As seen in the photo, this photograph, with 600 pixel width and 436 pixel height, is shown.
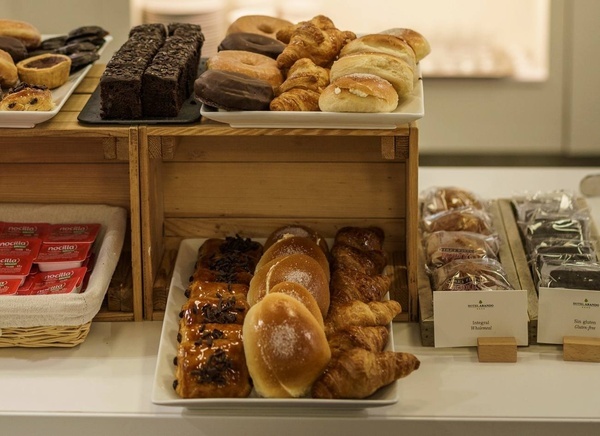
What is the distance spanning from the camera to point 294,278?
1.87m

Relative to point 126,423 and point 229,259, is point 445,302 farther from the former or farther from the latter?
point 126,423

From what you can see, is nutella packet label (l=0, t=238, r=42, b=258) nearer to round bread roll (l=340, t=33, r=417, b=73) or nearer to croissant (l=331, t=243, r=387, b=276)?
croissant (l=331, t=243, r=387, b=276)

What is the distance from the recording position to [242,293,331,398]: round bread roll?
1661 mm

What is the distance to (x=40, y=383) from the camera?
Result: 1.87 meters

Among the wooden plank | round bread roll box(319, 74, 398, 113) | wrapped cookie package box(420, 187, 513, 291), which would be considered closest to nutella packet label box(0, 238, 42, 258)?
round bread roll box(319, 74, 398, 113)

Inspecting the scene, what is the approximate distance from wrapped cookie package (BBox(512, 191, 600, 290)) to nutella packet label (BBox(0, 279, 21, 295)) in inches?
43.1

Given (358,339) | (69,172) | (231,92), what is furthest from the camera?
(69,172)

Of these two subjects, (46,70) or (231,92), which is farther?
(46,70)

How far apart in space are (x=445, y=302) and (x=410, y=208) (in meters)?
0.22

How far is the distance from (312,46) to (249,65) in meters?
0.14

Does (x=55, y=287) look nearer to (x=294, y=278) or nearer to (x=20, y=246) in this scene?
(x=20, y=246)

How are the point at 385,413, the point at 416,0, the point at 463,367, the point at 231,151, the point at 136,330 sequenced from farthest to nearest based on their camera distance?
1. the point at 416,0
2. the point at 231,151
3. the point at 136,330
4. the point at 463,367
5. the point at 385,413

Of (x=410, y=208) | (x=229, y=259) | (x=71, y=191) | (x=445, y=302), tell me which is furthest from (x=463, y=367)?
(x=71, y=191)

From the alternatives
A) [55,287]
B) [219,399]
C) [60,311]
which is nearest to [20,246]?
[55,287]
